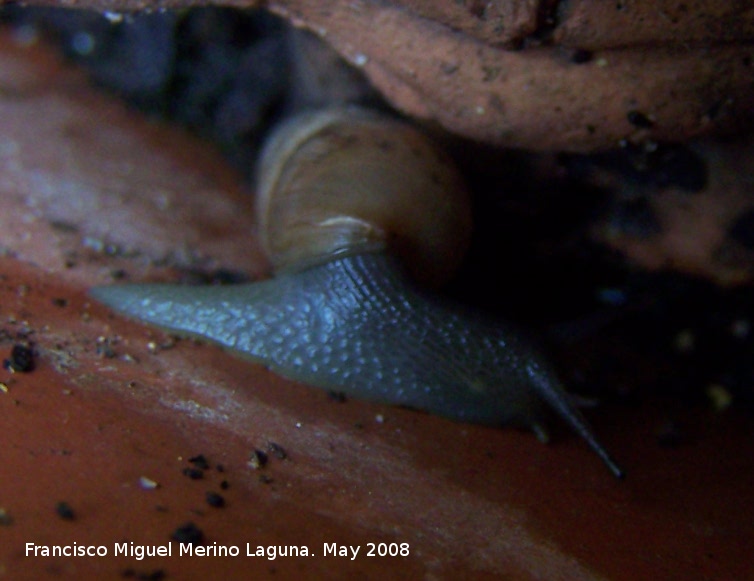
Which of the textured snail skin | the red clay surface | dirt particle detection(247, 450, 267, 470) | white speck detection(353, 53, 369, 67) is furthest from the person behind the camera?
white speck detection(353, 53, 369, 67)

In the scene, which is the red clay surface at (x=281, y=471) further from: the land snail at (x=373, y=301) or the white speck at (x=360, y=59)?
the white speck at (x=360, y=59)

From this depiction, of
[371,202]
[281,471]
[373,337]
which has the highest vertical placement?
[371,202]

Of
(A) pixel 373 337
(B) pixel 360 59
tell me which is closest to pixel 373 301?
(A) pixel 373 337

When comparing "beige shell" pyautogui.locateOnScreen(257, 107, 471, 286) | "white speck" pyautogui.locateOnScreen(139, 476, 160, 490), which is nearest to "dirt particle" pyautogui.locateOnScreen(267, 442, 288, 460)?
"white speck" pyautogui.locateOnScreen(139, 476, 160, 490)

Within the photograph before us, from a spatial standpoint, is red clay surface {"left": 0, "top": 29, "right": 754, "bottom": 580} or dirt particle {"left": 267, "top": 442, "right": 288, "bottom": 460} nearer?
red clay surface {"left": 0, "top": 29, "right": 754, "bottom": 580}

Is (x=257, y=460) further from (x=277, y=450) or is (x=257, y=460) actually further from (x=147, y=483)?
(x=147, y=483)

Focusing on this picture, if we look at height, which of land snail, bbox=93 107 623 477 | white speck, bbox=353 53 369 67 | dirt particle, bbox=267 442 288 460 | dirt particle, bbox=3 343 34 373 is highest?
white speck, bbox=353 53 369 67

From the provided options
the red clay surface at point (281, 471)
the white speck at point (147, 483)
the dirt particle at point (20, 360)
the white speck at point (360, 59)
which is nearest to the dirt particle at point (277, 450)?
the red clay surface at point (281, 471)

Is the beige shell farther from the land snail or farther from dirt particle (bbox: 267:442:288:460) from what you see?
dirt particle (bbox: 267:442:288:460)
